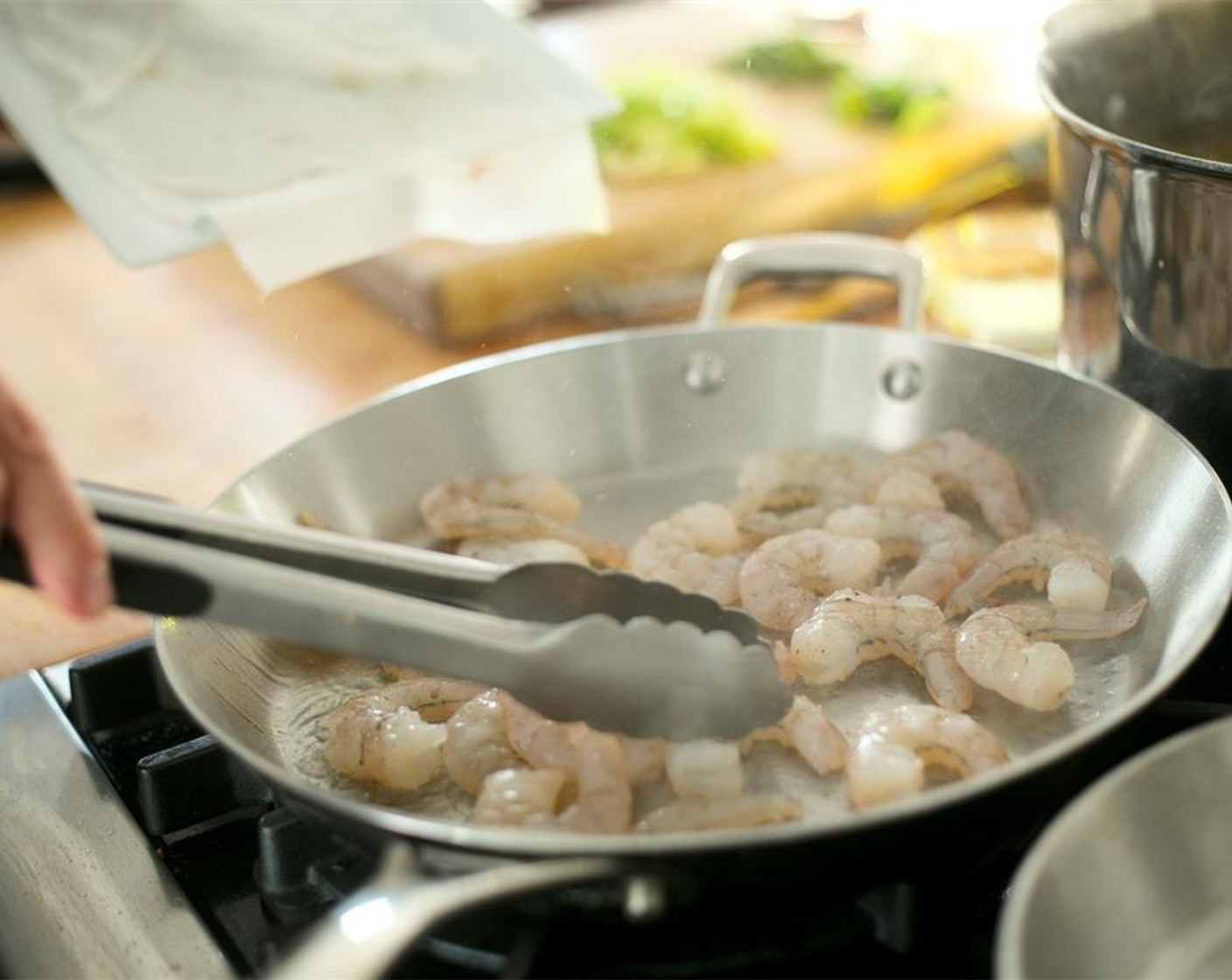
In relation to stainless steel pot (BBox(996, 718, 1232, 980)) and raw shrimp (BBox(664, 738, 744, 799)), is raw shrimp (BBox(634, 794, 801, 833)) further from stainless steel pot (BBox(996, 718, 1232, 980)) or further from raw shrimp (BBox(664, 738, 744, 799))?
stainless steel pot (BBox(996, 718, 1232, 980))

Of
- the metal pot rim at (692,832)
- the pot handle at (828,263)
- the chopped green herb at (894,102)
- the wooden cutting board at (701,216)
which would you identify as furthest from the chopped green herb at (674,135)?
the metal pot rim at (692,832)

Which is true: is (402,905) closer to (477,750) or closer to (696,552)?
(477,750)

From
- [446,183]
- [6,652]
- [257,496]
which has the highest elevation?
[446,183]

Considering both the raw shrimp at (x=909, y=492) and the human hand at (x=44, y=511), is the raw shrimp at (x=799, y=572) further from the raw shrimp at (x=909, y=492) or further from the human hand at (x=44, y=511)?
the human hand at (x=44, y=511)

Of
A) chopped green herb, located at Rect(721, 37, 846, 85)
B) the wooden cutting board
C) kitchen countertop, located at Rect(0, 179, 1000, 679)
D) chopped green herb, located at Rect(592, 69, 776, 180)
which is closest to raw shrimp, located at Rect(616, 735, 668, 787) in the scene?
kitchen countertop, located at Rect(0, 179, 1000, 679)

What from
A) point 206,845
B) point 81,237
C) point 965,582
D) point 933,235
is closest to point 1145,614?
point 965,582

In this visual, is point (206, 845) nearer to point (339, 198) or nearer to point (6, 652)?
point (6, 652)

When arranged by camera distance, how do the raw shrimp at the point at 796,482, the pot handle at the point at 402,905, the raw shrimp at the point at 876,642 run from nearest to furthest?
1. the pot handle at the point at 402,905
2. the raw shrimp at the point at 876,642
3. the raw shrimp at the point at 796,482
